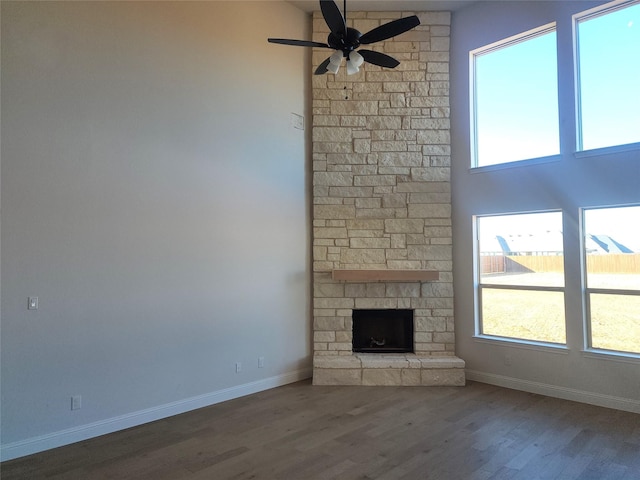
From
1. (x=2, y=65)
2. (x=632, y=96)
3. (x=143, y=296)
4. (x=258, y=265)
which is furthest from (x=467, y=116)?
(x=2, y=65)

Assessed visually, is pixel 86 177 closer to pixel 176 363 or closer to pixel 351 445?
pixel 176 363

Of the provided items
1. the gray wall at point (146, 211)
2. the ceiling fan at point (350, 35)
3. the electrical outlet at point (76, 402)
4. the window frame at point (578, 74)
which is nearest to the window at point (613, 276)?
the window frame at point (578, 74)

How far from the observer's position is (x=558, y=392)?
184 inches

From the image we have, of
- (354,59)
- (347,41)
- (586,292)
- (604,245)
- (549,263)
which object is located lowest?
(586,292)

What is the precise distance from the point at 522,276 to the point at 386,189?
79.8 inches

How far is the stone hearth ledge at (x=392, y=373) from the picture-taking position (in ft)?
16.8

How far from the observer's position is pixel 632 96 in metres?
4.36

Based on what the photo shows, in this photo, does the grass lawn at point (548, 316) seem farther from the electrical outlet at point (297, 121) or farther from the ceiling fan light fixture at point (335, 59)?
the ceiling fan light fixture at point (335, 59)

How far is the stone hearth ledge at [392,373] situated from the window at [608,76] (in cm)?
302

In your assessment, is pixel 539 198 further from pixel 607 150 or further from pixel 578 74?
pixel 578 74

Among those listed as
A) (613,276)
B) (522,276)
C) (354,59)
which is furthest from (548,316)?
(354,59)

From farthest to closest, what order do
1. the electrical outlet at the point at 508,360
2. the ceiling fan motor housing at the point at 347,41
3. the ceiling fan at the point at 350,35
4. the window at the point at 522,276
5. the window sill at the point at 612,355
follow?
the electrical outlet at the point at 508,360, the window at the point at 522,276, the window sill at the point at 612,355, the ceiling fan motor housing at the point at 347,41, the ceiling fan at the point at 350,35

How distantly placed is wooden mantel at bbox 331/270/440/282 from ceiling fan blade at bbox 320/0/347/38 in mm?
2841

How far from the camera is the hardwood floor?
3.00m
